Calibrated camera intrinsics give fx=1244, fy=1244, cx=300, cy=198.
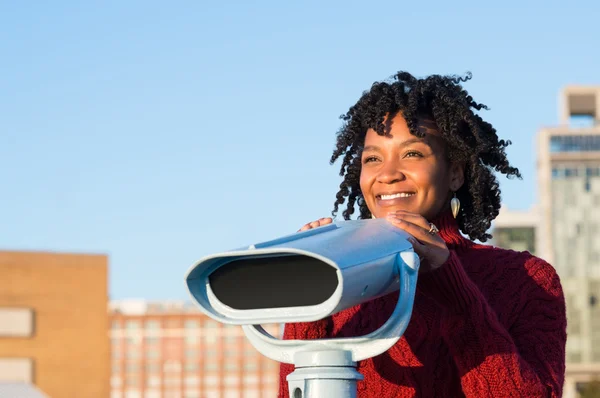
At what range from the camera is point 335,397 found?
1611mm

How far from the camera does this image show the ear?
2.29 metres

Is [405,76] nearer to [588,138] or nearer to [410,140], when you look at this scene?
[410,140]

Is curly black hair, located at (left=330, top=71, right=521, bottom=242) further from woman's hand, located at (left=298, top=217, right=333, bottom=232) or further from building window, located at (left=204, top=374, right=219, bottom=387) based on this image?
building window, located at (left=204, top=374, right=219, bottom=387)

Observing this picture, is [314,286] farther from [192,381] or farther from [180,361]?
[192,381]

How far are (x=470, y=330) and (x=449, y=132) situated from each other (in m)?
0.45

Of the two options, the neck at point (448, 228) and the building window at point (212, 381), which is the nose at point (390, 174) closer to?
the neck at point (448, 228)

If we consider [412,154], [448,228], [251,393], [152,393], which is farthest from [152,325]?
[412,154]

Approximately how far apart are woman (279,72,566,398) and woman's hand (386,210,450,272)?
25 millimetres

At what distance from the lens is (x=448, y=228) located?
2309 millimetres

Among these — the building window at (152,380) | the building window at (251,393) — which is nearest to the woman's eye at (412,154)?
the building window at (251,393)

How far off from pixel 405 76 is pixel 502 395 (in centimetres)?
70

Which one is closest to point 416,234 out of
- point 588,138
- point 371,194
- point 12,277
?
point 371,194

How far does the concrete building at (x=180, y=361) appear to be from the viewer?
64188 millimetres

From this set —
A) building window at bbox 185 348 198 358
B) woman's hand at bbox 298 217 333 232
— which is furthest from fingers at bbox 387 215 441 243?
building window at bbox 185 348 198 358
